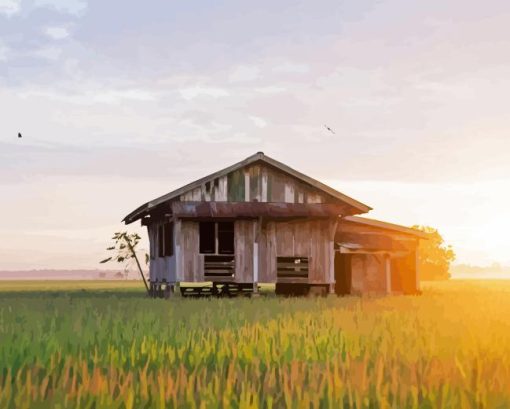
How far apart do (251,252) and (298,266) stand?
7.08ft

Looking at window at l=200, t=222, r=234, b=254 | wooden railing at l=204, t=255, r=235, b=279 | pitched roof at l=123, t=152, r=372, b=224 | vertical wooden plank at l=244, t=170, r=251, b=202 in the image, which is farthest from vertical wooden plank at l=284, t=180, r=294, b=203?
window at l=200, t=222, r=234, b=254

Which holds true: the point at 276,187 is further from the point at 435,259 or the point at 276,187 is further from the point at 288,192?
the point at 435,259

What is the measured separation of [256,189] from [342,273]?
7606mm

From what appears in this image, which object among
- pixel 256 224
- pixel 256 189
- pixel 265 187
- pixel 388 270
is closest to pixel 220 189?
pixel 256 189

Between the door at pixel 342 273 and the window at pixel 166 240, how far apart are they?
778cm

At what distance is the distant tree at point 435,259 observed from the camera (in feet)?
363

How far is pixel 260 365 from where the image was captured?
997 centimetres

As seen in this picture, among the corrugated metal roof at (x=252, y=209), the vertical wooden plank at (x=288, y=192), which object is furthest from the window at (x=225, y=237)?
the corrugated metal roof at (x=252, y=209)

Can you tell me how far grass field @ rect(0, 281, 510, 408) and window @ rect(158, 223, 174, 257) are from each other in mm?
18559

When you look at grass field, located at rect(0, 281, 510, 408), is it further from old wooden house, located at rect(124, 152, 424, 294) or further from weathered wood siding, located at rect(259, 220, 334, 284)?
weathered wood siding, located at rect(259, 220, 334, 284)

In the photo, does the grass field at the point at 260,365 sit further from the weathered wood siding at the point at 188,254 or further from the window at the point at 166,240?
the window at the point at 166,240

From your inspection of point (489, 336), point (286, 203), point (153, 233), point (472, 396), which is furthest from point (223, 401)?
point (153, 233)

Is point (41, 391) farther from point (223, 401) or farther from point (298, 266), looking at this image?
point (298, 266)

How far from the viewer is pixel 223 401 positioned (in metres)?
6.75
